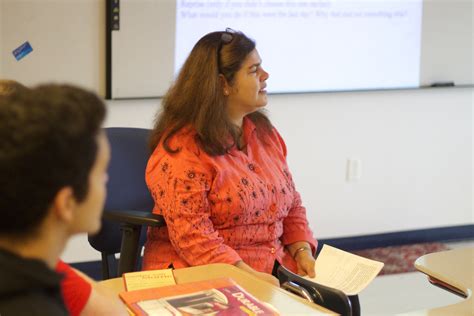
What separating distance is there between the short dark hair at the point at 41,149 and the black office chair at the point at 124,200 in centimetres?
139

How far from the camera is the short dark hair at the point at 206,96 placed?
2213 mm

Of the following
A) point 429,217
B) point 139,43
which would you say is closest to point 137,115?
point 139,43

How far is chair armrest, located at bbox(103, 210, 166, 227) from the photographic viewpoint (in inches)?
87.1

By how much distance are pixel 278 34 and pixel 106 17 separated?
2.89ft

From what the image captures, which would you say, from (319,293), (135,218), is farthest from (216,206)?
(319,293)

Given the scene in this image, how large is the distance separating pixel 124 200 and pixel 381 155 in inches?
84.5

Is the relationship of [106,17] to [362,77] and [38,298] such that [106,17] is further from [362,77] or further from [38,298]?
[38,298]

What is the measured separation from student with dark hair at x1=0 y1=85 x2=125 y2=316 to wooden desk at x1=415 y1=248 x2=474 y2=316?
1.00 metres

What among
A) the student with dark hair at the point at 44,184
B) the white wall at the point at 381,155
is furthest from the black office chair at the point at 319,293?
the white wall at the point at 381,155

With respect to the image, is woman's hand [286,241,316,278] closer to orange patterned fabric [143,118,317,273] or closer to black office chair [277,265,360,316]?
orange patterned fabric [143,118,317,273]

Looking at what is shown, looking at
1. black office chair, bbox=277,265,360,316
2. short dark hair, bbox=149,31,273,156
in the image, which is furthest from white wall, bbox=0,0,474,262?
black office chair, bbox=277,265,360,316

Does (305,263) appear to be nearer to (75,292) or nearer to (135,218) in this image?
(135,218)

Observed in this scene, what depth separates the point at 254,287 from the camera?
1.73 metres

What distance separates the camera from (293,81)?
12.8 feet
